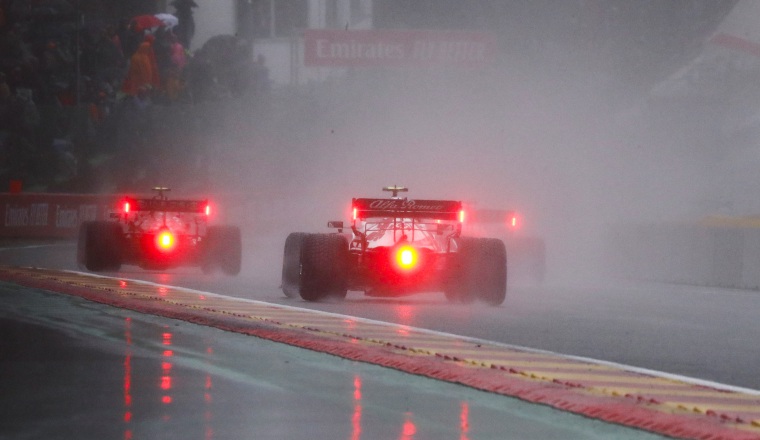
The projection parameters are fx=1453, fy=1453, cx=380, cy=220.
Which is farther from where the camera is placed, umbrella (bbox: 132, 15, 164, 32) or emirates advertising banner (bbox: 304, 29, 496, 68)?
umbrella (bbox: 132, 15, 164, 32)

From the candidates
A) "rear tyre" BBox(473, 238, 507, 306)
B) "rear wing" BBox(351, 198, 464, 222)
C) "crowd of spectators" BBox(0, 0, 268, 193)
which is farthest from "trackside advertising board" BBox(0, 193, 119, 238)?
"rear tyre" BBox(473, 238, 507, 306)

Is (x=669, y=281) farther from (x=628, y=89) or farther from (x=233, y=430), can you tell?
(x=628, y=89)

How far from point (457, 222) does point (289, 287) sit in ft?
7.55

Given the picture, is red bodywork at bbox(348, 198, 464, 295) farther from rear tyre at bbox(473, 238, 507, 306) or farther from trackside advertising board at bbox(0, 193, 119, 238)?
trackside advertising board at bbox(0, 193, 119, 238)

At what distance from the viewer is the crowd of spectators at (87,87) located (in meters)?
47.9

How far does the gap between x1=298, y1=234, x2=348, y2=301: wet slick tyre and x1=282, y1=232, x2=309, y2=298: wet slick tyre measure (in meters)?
0.17

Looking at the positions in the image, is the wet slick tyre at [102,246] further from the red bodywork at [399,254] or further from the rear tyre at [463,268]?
the rear tyre at [463,268]

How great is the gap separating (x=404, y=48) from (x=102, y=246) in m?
28.0

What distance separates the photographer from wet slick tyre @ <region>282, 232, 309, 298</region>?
1802 cm

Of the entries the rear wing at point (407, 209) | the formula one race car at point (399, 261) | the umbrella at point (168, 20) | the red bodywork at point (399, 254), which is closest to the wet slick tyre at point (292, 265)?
the formula one race car at point (399, 261)

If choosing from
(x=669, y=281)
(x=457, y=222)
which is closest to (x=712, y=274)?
(x=669, y=281)

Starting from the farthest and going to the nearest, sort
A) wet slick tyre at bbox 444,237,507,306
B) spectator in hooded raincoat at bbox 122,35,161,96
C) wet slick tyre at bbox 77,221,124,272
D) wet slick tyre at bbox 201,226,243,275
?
spectator in hooded raincoat at bbox 122,35,161,96
wet slick tyre at bbox 201,226,243,275
wet slick tyre at bbox 77,221,124,272
wet slick tyre at bbox 444,237,507,306

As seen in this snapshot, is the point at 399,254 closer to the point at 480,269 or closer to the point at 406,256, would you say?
the point at 406,256

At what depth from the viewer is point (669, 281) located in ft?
81.1
